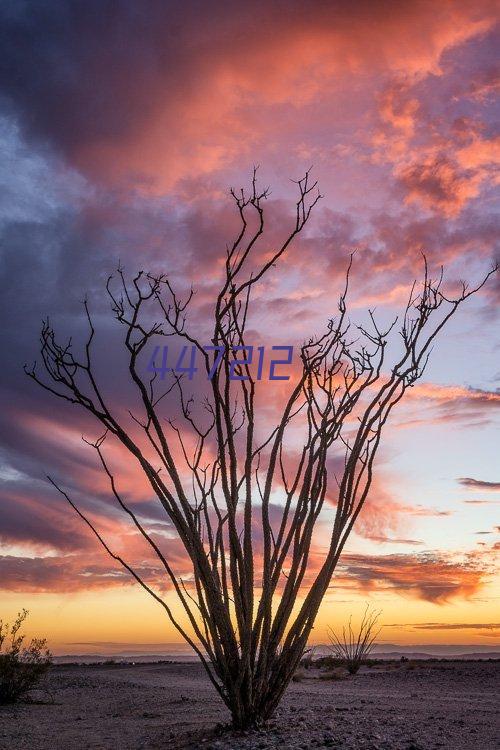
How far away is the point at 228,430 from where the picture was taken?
5543mm

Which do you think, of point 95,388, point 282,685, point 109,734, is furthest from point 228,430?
point 109,734

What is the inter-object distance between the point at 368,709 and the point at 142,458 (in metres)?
4.16

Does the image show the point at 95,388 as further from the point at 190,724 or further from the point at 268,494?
the point at 190,724

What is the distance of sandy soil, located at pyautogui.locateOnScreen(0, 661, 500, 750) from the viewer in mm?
5355

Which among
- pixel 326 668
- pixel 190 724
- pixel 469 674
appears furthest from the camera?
pixel 326 668

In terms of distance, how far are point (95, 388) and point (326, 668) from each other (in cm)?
1404

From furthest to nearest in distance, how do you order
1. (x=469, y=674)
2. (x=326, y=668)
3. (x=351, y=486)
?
(x=326, y=668), (x=469, y=674), (x=351, y=486)

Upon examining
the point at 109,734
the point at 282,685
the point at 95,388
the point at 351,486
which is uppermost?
the point at 95,388

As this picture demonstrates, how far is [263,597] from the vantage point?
217 inches

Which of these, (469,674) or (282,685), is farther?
(469,674)

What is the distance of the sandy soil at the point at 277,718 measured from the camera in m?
5.36

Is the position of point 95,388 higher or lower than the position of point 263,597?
higher

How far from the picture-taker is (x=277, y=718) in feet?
19.8

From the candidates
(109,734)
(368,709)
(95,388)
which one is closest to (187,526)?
(95,388)
